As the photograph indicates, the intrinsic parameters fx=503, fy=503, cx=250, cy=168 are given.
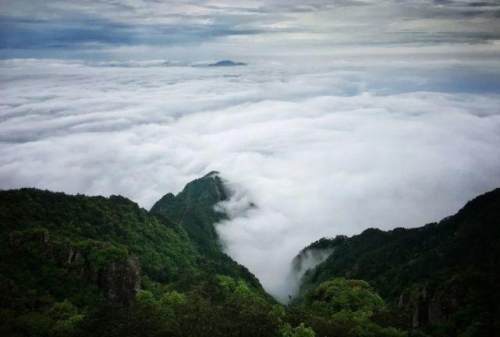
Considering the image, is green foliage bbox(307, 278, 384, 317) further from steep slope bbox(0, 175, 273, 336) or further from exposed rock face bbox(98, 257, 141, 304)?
exposed rock face bbox(98, 257, 141, 304)

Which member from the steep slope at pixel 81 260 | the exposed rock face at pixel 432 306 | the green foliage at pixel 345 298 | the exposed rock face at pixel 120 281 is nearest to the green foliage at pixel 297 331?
the steep slope at pixel 81 260

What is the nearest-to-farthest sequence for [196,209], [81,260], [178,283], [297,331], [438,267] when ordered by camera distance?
1. [297,331]
2. [81,260]
3. [178,283]
4. [438,267]
5. [196,209]

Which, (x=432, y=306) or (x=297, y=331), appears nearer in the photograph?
(x=297, y=331)

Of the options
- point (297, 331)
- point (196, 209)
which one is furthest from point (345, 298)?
point (196, 209)

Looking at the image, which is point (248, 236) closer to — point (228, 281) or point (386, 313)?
point (228, 281)

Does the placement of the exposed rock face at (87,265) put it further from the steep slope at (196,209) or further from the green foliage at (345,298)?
the steep slope at (196,209)

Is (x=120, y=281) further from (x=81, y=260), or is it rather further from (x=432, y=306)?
(x=432, y=306)
